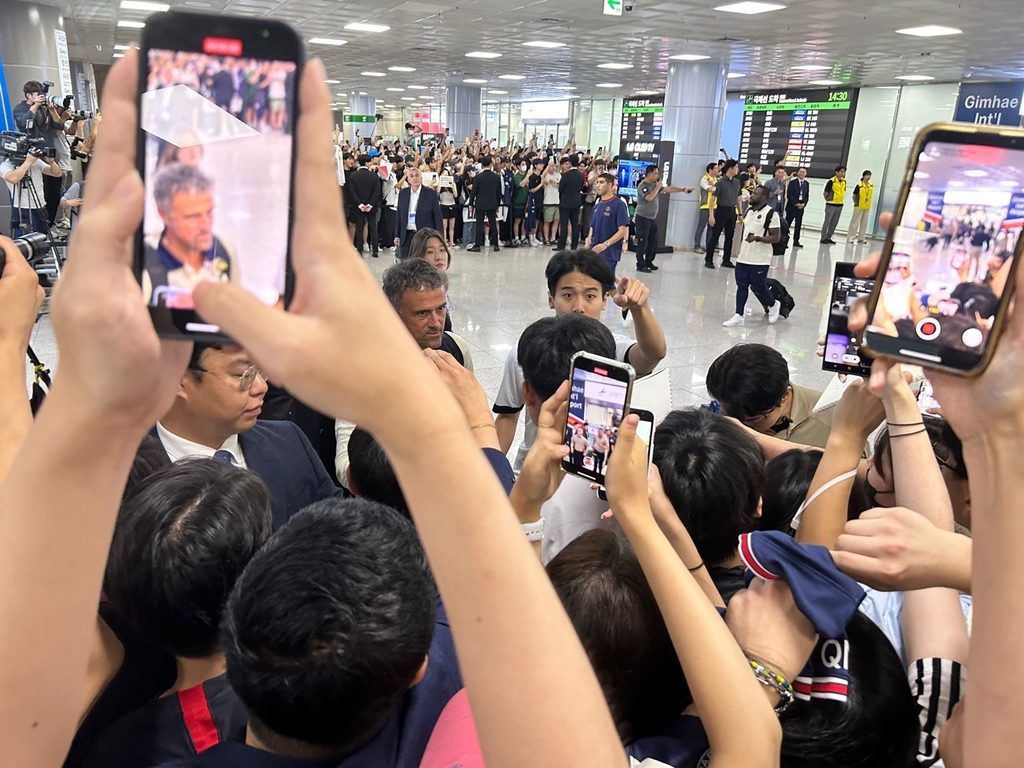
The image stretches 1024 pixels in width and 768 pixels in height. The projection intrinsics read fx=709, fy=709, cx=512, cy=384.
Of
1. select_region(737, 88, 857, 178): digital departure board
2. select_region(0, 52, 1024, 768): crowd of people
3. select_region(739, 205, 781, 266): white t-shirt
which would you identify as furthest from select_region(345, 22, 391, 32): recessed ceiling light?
select_region(0, 52, 1024, 768): crowd of people

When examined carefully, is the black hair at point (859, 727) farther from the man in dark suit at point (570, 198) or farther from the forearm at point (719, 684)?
the man in dark suit at point (570, 198)

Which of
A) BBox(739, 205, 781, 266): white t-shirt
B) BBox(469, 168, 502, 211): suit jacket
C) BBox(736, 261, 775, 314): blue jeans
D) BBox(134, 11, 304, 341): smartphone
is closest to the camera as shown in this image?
BBox(134, 11, 304, 341): smartphone

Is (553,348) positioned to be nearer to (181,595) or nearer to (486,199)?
(181,595)

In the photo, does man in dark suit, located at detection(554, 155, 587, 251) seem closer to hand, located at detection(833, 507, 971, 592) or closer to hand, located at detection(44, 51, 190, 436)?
hand, located at detection(833, 507, 971, 592)

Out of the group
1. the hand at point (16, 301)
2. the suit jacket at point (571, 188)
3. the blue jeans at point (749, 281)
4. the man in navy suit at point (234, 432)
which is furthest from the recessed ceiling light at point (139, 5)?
the hand at point (16, 301)

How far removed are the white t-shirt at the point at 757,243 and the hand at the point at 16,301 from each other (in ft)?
24.5

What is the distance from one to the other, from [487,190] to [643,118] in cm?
1222

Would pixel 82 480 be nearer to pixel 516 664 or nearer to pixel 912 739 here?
pixel 516 664

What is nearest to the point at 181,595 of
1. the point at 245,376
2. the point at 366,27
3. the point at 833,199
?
the point at 245,376

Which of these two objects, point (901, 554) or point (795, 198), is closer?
point (901, 554)

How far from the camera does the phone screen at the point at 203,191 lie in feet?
2.16

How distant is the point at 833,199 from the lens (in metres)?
14.9

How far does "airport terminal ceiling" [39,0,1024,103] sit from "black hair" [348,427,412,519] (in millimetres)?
5455

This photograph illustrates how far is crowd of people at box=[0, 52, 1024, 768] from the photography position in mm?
542
